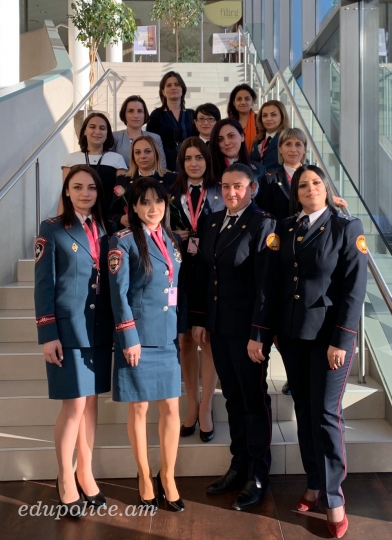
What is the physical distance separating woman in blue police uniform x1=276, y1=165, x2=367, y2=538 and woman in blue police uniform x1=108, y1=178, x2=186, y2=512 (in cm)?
57

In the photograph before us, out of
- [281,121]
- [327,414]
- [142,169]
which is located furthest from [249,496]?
[281,121]

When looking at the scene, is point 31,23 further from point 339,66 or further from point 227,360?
point 227,360

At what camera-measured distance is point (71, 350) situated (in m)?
3.05

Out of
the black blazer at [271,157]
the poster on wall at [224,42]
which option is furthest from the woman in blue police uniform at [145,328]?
the poster on wall at [224,42]

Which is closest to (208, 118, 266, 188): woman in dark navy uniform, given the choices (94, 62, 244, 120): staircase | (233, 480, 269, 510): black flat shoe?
(233, 480, 269, 510): black flat shoe

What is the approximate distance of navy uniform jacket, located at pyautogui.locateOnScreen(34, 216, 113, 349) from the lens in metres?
3.03

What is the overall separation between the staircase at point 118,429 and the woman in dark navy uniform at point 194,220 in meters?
0.15

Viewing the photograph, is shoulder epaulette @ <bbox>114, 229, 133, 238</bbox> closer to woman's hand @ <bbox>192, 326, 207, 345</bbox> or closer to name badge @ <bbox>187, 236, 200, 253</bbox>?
name badge @ <bbox>187, 236, 200, 253</bbox>

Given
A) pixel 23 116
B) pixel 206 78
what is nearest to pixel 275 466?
pixel 23 116

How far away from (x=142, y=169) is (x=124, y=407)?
4.67 ft

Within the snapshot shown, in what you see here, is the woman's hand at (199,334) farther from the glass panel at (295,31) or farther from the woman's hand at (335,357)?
the glass panel at (295,31)

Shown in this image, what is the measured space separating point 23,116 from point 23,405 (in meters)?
2.99

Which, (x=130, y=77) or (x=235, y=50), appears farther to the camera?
(x=235, y=50)

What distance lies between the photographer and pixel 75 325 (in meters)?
3.04
